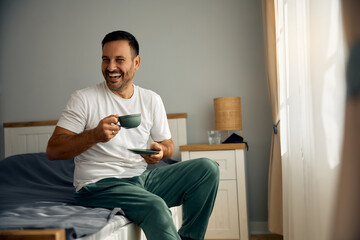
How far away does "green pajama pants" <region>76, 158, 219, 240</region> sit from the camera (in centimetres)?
153

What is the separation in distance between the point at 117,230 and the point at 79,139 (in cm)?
40

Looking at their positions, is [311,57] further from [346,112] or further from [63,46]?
[63,46]

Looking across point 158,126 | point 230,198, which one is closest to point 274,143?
point 230,198

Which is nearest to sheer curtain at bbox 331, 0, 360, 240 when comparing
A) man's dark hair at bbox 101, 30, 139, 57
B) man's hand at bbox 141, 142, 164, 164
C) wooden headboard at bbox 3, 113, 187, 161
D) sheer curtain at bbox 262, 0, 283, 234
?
man's hand at bbox 141, 142, 164, 164

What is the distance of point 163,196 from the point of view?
1.84 m

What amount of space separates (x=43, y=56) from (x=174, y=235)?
2.76m

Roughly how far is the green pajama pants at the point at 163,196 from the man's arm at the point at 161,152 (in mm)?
74

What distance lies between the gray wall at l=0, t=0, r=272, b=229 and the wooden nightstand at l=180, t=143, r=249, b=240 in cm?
49

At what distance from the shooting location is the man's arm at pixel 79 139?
1.59 meters

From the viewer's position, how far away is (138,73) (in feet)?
11.7

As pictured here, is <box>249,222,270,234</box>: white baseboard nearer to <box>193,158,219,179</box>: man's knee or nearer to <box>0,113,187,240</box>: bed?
<box>0,113,187,240</box>: bed

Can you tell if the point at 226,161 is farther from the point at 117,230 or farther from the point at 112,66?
the point at 117,230

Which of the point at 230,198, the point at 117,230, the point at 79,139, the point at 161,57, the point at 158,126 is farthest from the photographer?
the point at 161,57

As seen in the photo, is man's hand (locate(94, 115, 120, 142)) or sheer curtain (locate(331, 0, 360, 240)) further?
man's hand (locate(94, 115, 120, 142))
